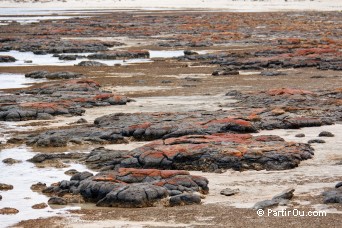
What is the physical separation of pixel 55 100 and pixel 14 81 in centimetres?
876

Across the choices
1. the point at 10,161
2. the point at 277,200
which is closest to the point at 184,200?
the point at 277,200

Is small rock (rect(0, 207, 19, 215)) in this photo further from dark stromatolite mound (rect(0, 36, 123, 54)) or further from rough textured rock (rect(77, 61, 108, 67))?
dark stromatolite mound (rect(0, 36, 123, 54))

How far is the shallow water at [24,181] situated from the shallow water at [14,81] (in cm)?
1374

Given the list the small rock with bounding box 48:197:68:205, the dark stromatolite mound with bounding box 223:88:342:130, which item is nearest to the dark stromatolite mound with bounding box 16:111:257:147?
the dark stromatolite mound with bounding box 223:88:342:130

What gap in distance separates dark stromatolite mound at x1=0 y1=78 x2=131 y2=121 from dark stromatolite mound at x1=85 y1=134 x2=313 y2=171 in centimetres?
650

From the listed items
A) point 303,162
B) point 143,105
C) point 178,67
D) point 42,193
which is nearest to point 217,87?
point 143,105

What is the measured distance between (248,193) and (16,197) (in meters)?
4.02

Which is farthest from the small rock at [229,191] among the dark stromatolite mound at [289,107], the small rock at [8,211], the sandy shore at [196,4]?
the sandy shore at [196,4]

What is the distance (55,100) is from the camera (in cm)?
2594

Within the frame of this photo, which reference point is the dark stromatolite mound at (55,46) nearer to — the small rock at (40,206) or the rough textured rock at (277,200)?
the small rock at (40,206)

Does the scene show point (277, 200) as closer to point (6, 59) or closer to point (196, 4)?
point (6, 59)

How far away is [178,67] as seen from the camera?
38.8 metres

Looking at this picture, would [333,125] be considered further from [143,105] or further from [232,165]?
[143,105]

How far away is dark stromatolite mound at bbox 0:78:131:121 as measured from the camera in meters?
23.2
